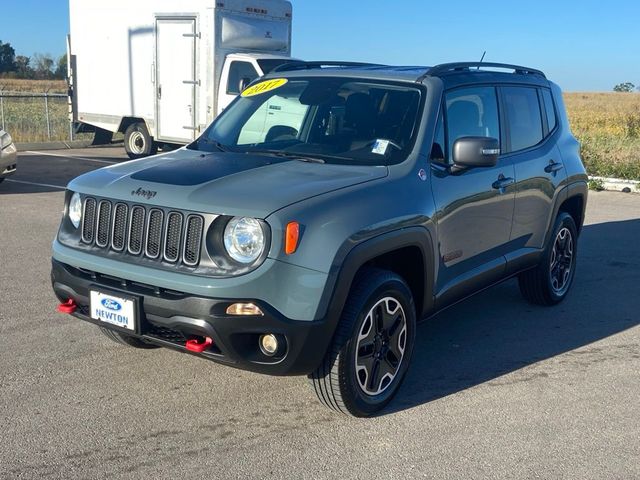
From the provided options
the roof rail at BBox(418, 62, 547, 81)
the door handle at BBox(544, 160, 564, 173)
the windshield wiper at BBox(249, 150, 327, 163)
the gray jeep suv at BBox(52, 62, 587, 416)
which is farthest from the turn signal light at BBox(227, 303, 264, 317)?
the door handle at BBox(544, 160, 564, 173)

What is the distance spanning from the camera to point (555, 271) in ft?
21.5

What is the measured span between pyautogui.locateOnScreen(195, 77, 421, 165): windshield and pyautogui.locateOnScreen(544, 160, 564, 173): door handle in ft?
5.67

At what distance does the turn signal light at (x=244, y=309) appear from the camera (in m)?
3.59

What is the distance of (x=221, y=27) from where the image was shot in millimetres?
14078

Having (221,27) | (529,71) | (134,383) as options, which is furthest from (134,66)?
(134,383)

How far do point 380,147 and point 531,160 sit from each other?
→ 1.75 m

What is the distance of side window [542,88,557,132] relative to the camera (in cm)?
636

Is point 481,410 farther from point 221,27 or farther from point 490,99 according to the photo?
point 221,27

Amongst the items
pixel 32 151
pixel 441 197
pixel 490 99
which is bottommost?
pixel 32 151

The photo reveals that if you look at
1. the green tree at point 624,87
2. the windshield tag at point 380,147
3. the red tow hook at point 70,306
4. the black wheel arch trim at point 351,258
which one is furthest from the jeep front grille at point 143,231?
the green tree at point 624,87

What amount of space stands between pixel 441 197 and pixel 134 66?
1243cm

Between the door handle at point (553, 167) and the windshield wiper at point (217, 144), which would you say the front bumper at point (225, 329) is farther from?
the door handle at point (553, 167)

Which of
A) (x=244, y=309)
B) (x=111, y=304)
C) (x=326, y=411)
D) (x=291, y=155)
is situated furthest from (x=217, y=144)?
(x=326, y=411)

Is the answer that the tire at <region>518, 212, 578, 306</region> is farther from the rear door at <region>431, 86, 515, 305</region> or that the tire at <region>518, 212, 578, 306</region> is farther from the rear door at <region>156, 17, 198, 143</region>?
the rear door at <region>156, 17, 198, 143</region>
